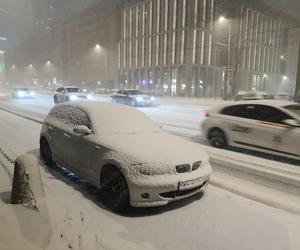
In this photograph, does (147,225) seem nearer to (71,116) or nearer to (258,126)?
(71,116)

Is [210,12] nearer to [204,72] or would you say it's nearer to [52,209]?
[204,72]

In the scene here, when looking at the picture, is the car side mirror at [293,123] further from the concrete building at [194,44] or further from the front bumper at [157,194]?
the concrete building at [194,44]

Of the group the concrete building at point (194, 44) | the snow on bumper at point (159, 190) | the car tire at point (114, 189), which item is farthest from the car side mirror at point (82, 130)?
the concrete building at point (194, 44)

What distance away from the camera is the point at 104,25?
81.0 metres

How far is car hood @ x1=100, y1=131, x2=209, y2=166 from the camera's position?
485cm

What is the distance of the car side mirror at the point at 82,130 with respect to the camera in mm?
5727

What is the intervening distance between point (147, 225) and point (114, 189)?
840 mm

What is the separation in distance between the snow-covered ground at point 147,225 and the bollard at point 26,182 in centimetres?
17

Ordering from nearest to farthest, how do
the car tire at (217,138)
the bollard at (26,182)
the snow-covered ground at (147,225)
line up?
the snow-covered ground at (147,225), the bollard at (26,182), the car tire at (217,138)

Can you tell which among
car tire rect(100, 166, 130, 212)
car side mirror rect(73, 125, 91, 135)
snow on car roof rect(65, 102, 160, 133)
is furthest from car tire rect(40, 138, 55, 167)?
car tire rect(100, 166, 130, 212)

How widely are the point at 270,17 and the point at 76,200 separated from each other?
7902 centimetres

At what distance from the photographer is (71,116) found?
263 inches

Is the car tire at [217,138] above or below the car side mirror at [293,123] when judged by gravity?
below

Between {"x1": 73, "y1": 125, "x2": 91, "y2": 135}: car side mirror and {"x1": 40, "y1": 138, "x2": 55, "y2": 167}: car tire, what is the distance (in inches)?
65.7
